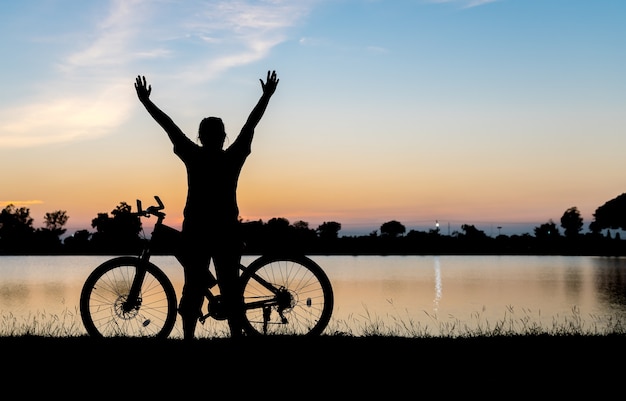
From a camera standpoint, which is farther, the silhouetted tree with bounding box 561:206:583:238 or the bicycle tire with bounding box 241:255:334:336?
the silhouetted tree with bounding box 561:206:583:238

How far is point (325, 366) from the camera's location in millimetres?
5488

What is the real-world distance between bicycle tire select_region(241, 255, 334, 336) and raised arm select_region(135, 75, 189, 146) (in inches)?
60.0

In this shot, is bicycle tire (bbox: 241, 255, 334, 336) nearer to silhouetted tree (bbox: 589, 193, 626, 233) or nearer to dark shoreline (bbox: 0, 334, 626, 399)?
dark shoreline (bbox: 0, 334, 626, 399)

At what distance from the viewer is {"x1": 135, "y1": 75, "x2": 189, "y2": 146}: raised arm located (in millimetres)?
6191

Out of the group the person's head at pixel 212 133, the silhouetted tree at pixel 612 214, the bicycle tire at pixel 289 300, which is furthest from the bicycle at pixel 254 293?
the silhouetted tree at pixel 612 214

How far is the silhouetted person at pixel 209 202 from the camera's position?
6.12 meters

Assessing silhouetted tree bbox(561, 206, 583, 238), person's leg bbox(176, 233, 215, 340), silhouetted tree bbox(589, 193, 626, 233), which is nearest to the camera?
person's leg bbox(176, 233, 215, 340)

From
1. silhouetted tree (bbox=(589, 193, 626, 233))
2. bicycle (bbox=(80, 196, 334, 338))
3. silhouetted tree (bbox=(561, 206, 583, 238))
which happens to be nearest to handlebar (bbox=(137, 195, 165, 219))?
bicycle (bbox=(80, 196, 334, 338))

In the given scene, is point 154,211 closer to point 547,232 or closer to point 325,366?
point 325,366

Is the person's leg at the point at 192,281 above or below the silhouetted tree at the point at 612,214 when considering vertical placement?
below

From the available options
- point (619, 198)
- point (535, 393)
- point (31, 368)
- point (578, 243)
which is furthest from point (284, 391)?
point (578, 243)

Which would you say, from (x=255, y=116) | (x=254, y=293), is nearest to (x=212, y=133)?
(x=255, y=116)

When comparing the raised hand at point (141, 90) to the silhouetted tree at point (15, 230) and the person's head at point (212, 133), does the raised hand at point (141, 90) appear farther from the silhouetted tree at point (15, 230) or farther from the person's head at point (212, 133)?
the silhouetted tree at point (15, 230)

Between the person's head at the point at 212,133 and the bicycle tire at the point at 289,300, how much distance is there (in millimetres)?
1320
